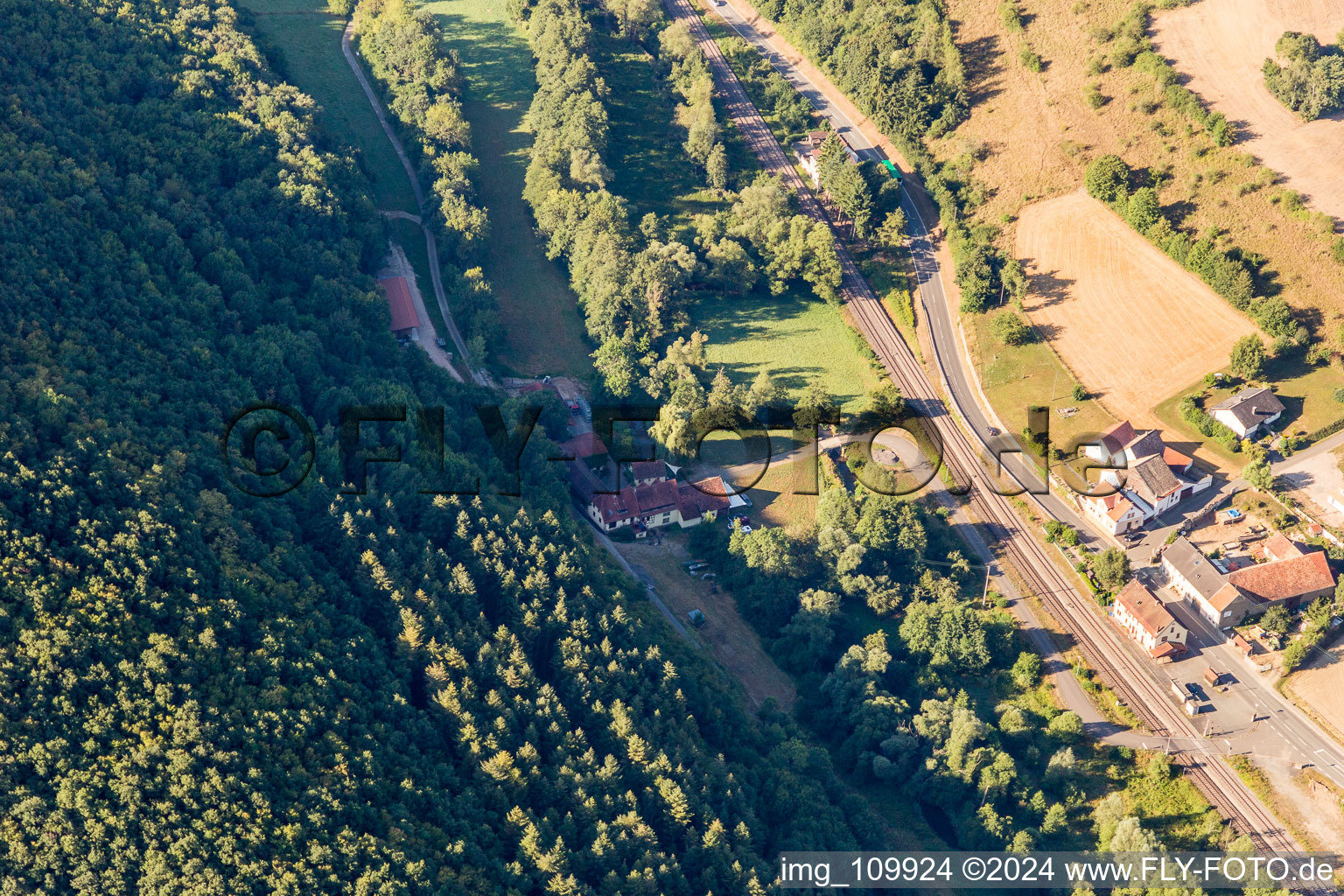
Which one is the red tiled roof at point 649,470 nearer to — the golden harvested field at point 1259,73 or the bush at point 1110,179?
the bush at point 1110,179

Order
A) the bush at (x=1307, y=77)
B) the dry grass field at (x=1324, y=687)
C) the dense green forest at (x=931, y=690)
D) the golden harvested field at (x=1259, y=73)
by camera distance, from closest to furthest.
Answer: the dense green forest at (x=931, y=690)
the dry grass field at (x=1324, y=687)
the golden harvested field at (x=1259, y=73)
the bush at (x=1307, y=77)

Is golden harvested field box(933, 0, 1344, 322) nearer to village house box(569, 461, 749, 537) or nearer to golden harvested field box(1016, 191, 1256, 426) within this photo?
golden harvested field box(1016, 191, 1256, 426)

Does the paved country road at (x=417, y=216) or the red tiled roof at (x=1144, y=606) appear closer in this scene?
the red tiled roof at (x=1144, y=606)

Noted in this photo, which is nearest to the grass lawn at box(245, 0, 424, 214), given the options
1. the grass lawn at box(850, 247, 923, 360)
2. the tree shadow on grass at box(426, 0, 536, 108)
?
the tree shadow on grass at box(426, 0, 536, 108)

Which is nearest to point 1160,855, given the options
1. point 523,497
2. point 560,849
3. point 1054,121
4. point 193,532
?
point 560,849

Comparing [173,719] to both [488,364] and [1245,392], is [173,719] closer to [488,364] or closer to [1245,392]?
[488,364]

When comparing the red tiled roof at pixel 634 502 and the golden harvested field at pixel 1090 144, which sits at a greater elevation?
the golden harvested field at pixel 1090 144

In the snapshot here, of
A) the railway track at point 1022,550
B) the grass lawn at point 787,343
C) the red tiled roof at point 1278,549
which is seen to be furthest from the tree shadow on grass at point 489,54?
the red tiled roof at point 1278,549
